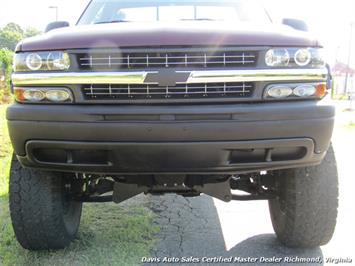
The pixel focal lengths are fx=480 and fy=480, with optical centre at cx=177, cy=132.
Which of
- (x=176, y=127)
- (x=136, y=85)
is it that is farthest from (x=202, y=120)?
(x=136, y=85)

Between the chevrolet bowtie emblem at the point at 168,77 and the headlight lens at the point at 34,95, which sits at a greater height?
the chevrolet bowtie emblem at the point at 168,77

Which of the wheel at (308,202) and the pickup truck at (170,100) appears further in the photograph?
the wheel at (308,202)

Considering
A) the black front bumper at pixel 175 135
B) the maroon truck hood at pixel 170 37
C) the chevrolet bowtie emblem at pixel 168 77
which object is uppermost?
the maroon truck hood at pixel 170 37

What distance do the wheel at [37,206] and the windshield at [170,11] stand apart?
128cm

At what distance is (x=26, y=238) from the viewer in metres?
3.28

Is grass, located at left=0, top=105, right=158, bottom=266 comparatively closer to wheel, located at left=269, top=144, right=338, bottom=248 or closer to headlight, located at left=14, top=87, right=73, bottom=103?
wheel, located at left=269, top=144, right=338, bottom=248

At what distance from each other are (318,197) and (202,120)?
3.75 feet

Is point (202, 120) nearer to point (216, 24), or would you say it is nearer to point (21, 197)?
point (216, 24)

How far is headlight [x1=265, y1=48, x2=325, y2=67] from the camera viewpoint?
8.70ft

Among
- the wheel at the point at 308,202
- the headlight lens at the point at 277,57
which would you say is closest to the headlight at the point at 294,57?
A: the headlight lens at the point at 277,57

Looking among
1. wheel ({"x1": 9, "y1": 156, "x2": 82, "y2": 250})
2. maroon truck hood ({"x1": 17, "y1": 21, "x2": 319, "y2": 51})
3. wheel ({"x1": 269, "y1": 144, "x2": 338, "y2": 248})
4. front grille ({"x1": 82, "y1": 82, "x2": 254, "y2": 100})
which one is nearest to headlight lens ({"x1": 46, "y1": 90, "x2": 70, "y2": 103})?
front grille ({"x1": 82, "y1": 82, "x2": 254, "y2": 100})

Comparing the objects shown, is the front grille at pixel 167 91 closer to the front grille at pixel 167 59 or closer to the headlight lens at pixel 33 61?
the front grille at pixel 167 59

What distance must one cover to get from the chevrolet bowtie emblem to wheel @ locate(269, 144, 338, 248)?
42.3 inches

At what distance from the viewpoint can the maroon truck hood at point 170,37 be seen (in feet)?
8.45
